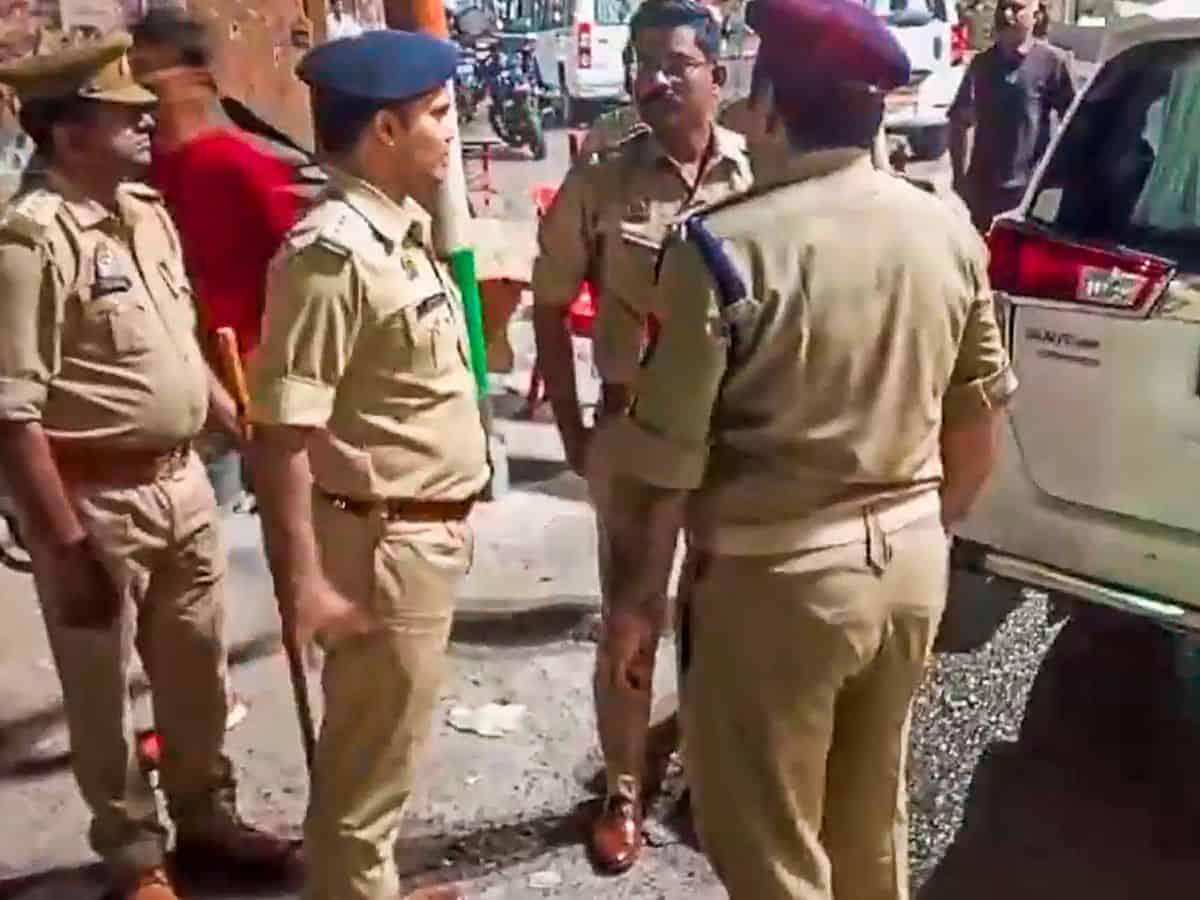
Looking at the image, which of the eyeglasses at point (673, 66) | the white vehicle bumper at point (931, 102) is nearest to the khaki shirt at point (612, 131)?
the eyeglasses at point (673, 66)

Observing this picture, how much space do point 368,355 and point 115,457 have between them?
0.74 metres

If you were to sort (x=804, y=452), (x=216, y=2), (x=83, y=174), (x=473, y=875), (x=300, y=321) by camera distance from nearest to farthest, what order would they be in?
(x=804, y=452) < (x=300, y=321) < (x=83, y=174) < (x=473, y=875) < (x=216, y=2)

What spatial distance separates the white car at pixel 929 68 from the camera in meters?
15.1

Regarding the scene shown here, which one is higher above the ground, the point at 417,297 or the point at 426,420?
the point at 417,297

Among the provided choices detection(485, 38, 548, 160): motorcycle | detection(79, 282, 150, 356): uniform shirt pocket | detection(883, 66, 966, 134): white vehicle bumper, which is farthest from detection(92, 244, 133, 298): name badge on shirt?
detection(485, 38, 548, 160): motorcycle

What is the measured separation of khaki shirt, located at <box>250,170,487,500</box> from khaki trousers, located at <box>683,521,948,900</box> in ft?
2.06

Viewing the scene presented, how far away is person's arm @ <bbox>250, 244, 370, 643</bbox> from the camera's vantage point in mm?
2744

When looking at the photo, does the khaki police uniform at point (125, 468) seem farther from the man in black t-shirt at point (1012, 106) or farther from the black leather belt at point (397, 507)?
the man in black t-shirt at point (1012, 106)

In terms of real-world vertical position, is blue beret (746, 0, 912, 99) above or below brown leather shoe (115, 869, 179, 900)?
above

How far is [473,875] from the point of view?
3.77 meters

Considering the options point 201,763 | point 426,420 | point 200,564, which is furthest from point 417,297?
point 201,763

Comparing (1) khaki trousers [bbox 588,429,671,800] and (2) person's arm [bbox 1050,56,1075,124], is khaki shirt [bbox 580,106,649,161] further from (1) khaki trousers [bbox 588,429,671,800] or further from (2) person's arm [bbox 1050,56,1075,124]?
(2) person's arm [bbox 1050,56,1075,124]

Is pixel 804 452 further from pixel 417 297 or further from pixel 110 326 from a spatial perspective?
pixel 110 326

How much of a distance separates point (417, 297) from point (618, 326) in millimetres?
738
